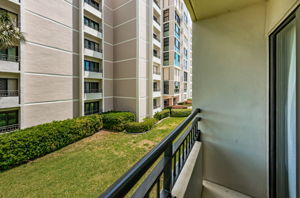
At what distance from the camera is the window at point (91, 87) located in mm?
7970

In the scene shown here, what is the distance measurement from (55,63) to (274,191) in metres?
8.41

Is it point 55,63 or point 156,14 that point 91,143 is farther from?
point 156,14

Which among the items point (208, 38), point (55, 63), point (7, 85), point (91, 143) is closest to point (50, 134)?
point (91, 143)

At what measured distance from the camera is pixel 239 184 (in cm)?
190

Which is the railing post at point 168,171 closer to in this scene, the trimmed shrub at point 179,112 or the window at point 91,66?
the window at point 91,66

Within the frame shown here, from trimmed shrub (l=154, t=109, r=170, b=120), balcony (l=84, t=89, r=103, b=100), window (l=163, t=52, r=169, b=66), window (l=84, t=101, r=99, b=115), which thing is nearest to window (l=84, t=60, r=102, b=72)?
balcony (l=84, t=89, r=103, b=100)

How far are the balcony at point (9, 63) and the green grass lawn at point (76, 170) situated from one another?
3536mm

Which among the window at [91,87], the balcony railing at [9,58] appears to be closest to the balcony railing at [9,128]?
the balcony railing at [9,58]

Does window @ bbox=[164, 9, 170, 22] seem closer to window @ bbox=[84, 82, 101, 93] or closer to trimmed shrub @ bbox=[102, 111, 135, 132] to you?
window @ bbox=[84, 82, 101, 93]

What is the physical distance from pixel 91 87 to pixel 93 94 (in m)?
0.55

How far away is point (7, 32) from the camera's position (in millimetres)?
4535

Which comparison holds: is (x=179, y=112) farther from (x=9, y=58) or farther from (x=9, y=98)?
(x=9, y=58)

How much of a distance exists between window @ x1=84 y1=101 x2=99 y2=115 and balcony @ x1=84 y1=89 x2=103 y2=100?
1.59 ft

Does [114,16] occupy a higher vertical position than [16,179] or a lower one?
higher
